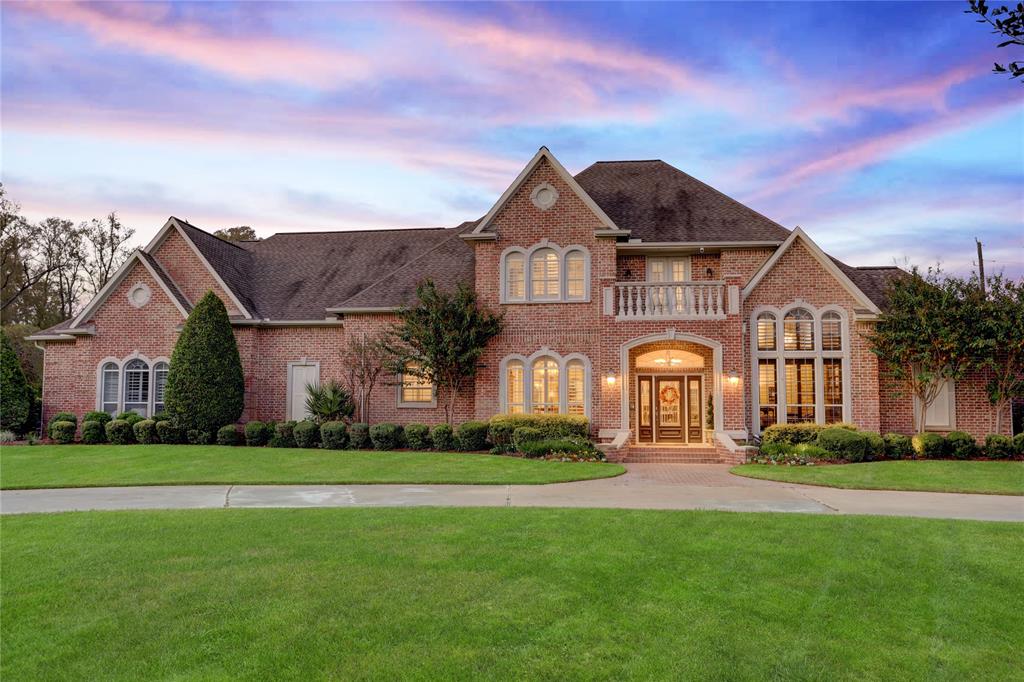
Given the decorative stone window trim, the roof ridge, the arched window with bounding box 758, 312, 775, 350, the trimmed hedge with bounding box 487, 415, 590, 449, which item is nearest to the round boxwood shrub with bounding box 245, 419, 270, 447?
the roof ridge

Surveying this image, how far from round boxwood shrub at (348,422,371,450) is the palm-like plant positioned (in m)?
1.46

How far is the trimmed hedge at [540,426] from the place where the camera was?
19281 mm

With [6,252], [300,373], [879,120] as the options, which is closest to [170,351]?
[300,373]

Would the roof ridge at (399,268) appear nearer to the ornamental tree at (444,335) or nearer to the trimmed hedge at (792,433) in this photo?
the ornamental tree at (444,335)

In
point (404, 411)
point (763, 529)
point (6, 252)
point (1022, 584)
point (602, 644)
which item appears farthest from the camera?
point (6, 252)

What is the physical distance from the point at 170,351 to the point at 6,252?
29750mm

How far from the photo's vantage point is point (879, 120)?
18.4m

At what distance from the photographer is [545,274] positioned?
70.5 feet

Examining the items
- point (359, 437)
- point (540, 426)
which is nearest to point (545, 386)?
point (540, 426)

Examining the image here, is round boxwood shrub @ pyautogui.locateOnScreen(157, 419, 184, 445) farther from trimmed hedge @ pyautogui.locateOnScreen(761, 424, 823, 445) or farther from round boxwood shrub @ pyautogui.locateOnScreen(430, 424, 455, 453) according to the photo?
trimmed hedge @ pyautogui.locateOnScreen(761, 424, 823, 445)

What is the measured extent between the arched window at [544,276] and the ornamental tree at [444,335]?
157 cm

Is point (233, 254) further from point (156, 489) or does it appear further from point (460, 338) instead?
point (156, 489)

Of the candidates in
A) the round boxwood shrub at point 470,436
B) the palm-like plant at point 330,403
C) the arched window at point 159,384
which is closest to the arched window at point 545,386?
the round boxwood shrub at point 470,436

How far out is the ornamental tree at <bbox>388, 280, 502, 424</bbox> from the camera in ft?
67.2
